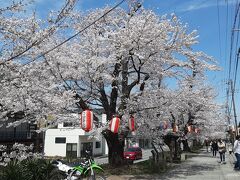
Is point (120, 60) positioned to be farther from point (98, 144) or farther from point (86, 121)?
point (98, 144)

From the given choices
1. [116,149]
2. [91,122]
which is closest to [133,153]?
[116,149]

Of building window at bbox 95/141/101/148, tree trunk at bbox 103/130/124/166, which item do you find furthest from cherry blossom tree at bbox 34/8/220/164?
building window at bbox 95/141/101/148

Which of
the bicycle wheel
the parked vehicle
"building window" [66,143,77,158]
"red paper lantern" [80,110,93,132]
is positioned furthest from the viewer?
"building window" [66,143,77,158]

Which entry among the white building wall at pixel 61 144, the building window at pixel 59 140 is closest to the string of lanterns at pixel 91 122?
the white building wall at pixel 61 144

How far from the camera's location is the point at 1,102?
9.45 m

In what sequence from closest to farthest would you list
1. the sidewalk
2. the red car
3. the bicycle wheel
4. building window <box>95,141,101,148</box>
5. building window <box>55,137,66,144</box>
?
the bicycle wheel < the sidewalk < the red car < building window <box>55,137,66,144</box> < building window <box>95,141,101,148</box>

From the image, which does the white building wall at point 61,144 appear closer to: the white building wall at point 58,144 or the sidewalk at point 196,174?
the white building wall at point 58,144

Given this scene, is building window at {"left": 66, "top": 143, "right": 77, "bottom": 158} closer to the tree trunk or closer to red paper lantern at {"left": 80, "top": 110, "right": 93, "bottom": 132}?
the tree trunk

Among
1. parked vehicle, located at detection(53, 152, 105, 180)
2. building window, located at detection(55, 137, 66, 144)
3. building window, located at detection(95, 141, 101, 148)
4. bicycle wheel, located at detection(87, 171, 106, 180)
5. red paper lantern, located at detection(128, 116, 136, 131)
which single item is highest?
red paper lantern, located at detection(128, 116, 136, 131)

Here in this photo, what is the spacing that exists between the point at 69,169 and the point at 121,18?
30.8ft

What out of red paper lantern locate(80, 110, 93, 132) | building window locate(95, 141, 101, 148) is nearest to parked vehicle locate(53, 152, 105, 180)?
red paper lantern locate(80, 110, 93, 132)

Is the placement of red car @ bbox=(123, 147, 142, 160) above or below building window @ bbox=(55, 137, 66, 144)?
below

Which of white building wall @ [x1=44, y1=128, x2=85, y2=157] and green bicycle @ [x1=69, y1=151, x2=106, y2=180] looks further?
white building wall @ [x1=44, y1=128, x2=85, y2=157]

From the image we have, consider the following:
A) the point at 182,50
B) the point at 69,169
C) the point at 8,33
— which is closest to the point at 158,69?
the point at 182,50
